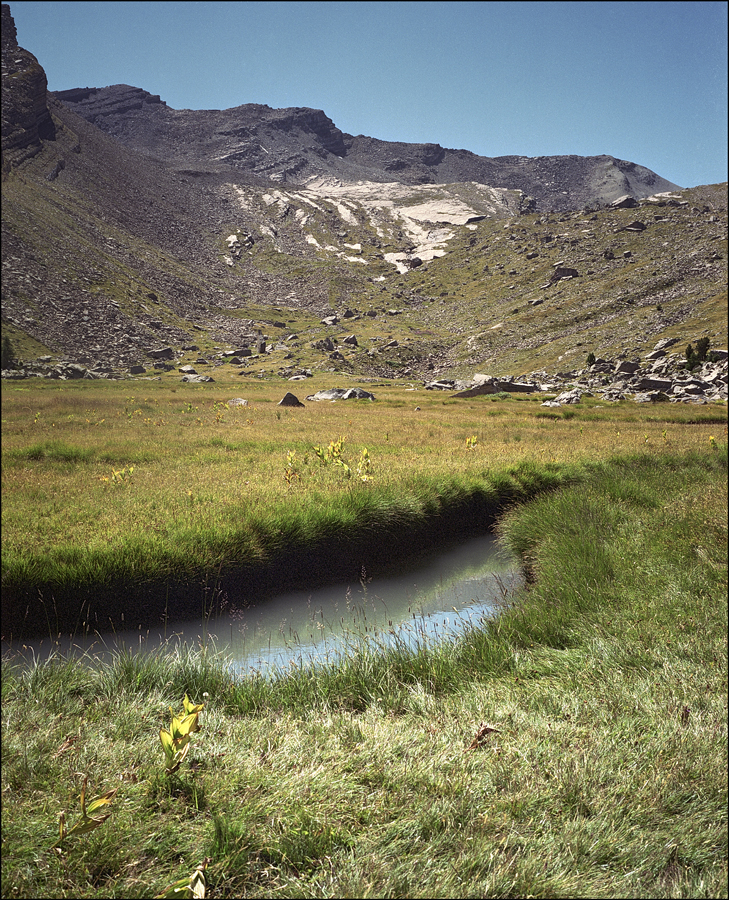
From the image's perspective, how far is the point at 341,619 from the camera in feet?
25.1

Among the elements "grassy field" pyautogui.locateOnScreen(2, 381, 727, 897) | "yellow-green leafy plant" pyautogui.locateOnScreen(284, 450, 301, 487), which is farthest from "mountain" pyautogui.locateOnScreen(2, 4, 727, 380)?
"yellow-green leafy plant" pyautogui.locateOnScreen(284, 450, 301, 487)

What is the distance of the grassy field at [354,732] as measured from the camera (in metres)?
2.56

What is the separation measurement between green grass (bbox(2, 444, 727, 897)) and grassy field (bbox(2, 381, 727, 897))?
18 mm

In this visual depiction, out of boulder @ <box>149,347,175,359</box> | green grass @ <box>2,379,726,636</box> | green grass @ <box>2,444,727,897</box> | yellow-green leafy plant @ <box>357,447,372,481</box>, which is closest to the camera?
green grass @ <box>2,444,727,897</box>

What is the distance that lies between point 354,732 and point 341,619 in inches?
150

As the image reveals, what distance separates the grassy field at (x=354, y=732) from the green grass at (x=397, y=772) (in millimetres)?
18

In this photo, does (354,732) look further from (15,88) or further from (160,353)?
(160,353)

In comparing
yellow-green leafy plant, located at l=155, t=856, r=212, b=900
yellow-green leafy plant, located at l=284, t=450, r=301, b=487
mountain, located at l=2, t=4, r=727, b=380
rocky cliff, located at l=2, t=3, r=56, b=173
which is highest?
mountain, located at l=2, t=4, r=727, b=380

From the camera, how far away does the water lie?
6.31 m

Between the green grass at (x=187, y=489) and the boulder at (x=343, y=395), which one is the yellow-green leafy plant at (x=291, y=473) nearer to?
the green grass at (x=187, y=489)

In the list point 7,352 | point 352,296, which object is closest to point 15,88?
point 7,352

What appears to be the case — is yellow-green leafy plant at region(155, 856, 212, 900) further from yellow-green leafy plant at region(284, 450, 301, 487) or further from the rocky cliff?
yellow-green leafy plant at region(284, 450, 301, 487)

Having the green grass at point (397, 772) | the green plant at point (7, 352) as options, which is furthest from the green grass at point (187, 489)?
the green grass at point (397, 772)

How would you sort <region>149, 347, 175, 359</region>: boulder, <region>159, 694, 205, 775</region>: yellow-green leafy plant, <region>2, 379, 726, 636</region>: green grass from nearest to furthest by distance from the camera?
<region>159, 694, 205, 775</region>: yellow-green leafy plant < <region>2, 379, 726, 636</region>: green grass < <region>149, 347, 175, 359</region>: boulder
